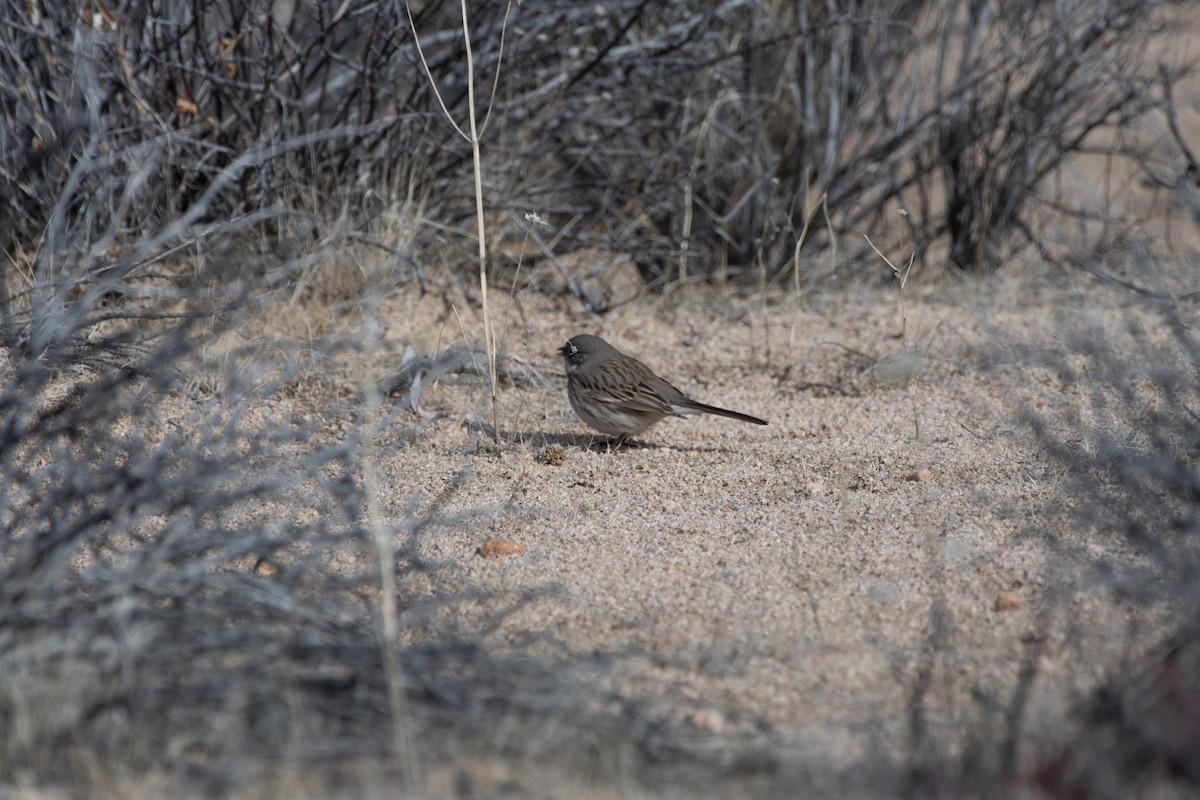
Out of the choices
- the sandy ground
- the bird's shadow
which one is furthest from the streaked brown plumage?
the sandy ground

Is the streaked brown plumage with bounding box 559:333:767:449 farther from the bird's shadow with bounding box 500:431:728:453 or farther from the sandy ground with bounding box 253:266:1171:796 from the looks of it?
the sandy ground with bounding box 253:266:1171:796

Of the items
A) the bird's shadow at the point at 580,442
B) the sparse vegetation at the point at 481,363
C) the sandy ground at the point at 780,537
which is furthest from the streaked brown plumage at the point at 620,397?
the sparse vegetation at the point at 481,363

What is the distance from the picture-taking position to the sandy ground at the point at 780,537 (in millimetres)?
3436

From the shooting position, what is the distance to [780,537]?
15.6 feet

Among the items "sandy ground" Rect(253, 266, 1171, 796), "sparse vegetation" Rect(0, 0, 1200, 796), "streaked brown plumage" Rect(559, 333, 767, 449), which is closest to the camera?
"sparse vegetation" Rect(0, 0, 1200, 796)

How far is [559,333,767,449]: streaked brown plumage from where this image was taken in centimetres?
600

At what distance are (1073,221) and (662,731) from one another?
27.3 ft

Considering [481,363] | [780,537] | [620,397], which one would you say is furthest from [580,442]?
[780,537]

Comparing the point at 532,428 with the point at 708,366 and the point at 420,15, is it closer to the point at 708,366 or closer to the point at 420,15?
the point at 708,366

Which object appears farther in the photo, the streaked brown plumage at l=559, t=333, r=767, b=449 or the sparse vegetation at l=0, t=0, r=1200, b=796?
the streaked brown plumage at l=559, t=333, r=767, b=449

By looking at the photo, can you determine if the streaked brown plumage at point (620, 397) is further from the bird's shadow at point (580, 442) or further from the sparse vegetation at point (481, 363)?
the sparse vegetation at point (481, 363)

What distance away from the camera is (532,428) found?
6.46 m

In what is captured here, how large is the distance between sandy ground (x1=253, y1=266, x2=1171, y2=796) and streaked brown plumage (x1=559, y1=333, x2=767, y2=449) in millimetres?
172

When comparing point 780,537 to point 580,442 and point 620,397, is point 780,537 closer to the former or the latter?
point 620,397
